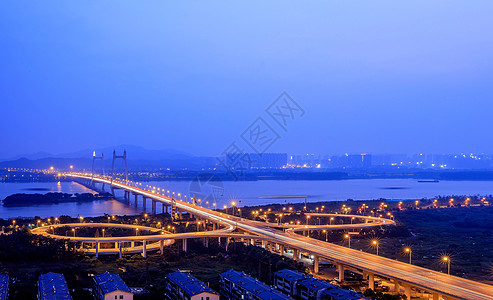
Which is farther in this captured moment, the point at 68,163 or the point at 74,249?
the point at 68,163

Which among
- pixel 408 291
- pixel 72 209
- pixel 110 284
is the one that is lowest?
pixel 72 209

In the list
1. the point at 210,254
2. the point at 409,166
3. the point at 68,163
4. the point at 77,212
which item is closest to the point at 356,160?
the point at 409,166

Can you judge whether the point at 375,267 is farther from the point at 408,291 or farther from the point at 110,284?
the point at 110,284

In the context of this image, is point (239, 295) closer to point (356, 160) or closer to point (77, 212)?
point (77, 212)

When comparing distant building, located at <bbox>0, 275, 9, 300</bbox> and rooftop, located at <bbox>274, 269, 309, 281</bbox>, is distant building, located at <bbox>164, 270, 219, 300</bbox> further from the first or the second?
distant building, located at <bbox>0, 275, 9, 300</bbox>

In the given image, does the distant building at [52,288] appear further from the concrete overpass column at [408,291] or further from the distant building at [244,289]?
the concrete overpass column at [408,291]

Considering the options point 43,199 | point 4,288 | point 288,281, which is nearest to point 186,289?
point 288,281
